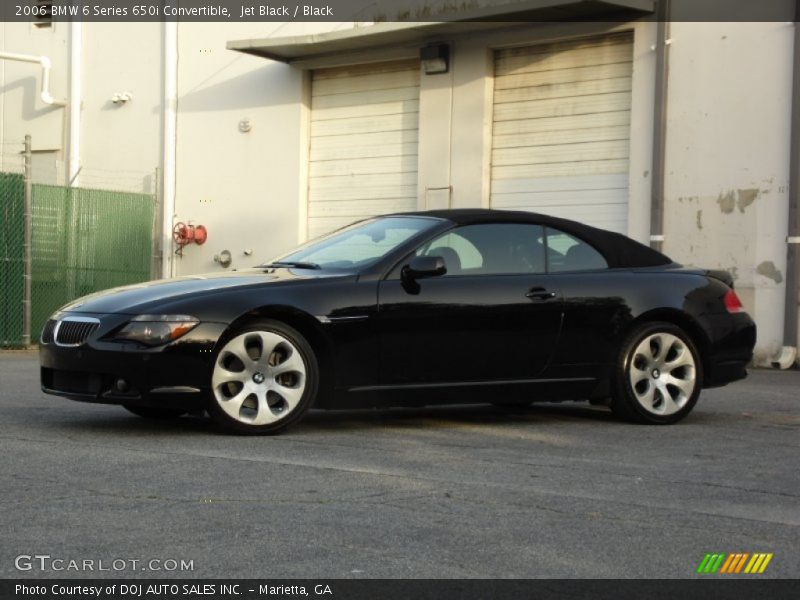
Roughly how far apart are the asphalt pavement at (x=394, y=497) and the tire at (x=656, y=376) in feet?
0.49

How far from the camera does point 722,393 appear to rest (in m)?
11.3

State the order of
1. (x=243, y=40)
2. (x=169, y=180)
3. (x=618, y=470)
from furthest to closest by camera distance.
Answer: (x=169, y=180) → (x=243, y=40) → (x=618, y=470)

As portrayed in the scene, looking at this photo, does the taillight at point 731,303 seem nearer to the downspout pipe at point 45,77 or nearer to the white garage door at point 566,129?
the white garage door at point 566,129

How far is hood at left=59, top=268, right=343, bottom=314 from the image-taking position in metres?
7.41

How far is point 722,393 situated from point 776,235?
4.13 m

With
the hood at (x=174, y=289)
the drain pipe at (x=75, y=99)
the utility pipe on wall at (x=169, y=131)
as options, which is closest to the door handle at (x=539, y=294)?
the hood at (x=174, y=289)

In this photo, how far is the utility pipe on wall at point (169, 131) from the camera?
21.3 metres

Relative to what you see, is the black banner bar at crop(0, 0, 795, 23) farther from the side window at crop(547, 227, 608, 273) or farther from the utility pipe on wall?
the side window at crop(547, 227, 608, 273)

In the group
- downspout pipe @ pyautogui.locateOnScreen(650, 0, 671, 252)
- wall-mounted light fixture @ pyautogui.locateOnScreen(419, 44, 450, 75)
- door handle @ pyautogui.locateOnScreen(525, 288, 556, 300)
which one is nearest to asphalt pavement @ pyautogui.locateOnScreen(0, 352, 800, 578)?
door handle @ pyautogui.locateOnScreen(525, 288, 556, 300)

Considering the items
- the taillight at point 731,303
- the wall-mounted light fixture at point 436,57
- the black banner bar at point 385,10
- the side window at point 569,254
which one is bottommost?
the taillight at point 731,303

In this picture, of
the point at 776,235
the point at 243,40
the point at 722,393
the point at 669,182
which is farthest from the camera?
the point at 243,40
